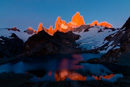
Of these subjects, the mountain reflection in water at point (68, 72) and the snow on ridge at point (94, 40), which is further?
the snow on ridge at point (94, 40)

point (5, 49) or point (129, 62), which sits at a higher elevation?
point (5, 49)

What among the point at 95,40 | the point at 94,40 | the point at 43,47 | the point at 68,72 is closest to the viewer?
the point at 68,72

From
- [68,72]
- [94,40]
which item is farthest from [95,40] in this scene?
[68,72]

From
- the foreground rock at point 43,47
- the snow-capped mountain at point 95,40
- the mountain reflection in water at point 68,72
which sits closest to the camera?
the mountain reflection in water at point 68,72

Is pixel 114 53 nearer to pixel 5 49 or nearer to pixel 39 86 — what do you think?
pixel 39 86

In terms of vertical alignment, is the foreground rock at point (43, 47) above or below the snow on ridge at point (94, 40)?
below

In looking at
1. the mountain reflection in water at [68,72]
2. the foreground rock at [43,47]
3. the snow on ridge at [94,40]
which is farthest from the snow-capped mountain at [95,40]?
the mountain reflection in water at [68,72]

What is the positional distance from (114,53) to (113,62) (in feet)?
10.5

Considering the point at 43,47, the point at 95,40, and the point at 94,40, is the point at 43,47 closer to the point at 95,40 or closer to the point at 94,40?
the point at 95,40

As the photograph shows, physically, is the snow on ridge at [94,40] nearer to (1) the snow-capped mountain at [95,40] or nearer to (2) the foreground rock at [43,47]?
(1) the snow-capped mountain at [95,40]

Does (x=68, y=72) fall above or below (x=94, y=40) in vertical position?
below

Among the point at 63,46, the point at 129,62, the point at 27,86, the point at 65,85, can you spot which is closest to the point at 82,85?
the point at 65,85

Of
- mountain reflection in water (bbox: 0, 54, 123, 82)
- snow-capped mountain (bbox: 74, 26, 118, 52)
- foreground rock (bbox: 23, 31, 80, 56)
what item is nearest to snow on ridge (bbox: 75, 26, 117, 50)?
snow-capped mountain (bbox: 74, 26, 118, 52)

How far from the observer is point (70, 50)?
8988 centimetres
